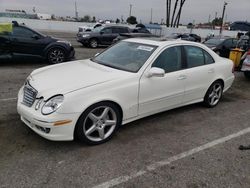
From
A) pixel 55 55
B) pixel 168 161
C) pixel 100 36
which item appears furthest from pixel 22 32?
pixel 100 36

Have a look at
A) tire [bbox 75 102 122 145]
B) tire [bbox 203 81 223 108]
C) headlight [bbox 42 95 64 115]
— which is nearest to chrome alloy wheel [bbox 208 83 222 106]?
tire [bbox 203 81 223 108]

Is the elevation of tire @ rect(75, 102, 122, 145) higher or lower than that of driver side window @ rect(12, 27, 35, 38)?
lower

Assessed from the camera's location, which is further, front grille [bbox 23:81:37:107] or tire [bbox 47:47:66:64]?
tire [bbox 47:47:66:64]

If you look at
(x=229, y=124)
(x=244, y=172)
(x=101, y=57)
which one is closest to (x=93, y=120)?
(x=101, y=57)

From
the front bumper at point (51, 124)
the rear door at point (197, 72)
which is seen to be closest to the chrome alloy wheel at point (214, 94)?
the rear door at point (197, 72)

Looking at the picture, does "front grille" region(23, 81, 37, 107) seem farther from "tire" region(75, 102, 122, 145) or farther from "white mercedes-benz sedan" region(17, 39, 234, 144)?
"tire" region(75, 102, 122, 145)

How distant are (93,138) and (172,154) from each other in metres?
1.15

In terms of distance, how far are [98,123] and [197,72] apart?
2356mm

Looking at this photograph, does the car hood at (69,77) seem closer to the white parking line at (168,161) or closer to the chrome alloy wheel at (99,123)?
the chrome alloy wheel at (99,123)

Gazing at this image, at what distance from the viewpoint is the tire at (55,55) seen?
33.0ft

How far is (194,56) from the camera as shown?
5.25 m

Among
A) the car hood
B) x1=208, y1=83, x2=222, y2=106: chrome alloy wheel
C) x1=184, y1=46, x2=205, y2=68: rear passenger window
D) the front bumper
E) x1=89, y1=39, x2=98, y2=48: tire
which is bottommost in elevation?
x1=89, y1=39, x2=98, y2=48: tire

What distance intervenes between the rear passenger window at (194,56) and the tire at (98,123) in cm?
191

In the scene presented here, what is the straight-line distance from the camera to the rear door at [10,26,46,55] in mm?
9430
